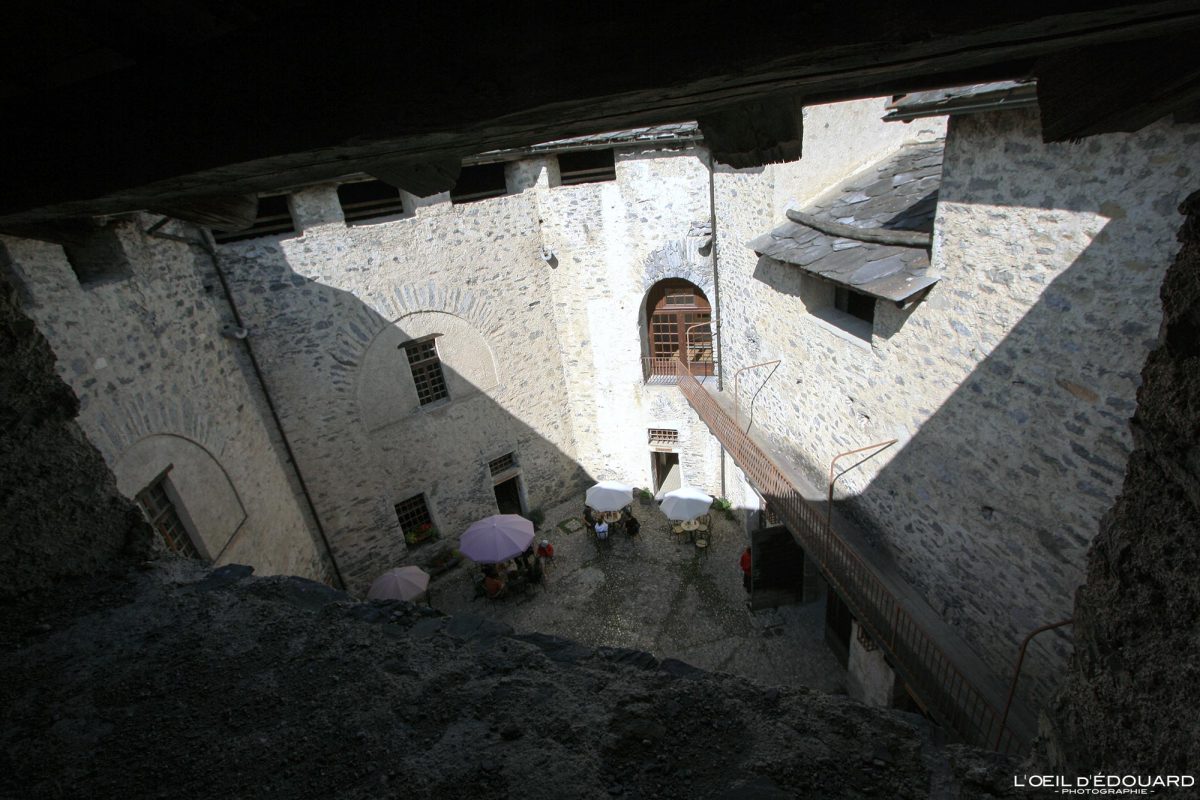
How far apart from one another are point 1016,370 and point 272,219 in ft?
35.0

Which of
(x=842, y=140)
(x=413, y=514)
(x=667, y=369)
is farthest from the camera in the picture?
(x=667, y=369)

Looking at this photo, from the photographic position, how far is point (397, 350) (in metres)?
11.3

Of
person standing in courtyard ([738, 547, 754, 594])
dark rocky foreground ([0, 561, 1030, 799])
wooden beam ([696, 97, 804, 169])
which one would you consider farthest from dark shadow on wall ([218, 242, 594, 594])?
wooden beam ([696, 97, 804, 169])

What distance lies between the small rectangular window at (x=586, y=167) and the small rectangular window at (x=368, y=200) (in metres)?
3.31

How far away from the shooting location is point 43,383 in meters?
3.07

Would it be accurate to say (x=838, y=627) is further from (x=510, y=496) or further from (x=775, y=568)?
(x=510, y=496)

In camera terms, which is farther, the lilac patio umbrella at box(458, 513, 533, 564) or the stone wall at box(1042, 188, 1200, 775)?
the lilac patio umbrella at box(458, 513, 533, 564)

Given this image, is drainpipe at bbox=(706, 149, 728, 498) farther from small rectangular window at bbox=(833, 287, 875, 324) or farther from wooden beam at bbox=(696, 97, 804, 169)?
wooden beam at bbox=(696, 97, 804, 169)

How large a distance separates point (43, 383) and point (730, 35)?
3732 millimetres

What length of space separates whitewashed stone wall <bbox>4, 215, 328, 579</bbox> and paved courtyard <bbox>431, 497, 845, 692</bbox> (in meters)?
4.21

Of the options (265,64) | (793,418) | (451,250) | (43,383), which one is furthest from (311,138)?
(451,250)

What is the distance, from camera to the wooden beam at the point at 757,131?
5.18 ft

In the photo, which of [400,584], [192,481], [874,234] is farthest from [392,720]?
[400,584]

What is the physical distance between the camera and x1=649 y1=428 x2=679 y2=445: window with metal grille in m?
14.1
